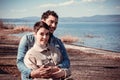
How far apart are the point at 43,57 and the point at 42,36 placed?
0.46 ft

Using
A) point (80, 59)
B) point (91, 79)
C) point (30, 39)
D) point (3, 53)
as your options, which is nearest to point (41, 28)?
point (30, 39)

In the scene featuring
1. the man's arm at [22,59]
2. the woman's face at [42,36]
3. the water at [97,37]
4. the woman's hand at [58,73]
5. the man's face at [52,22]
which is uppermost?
the man's face at [52,22]

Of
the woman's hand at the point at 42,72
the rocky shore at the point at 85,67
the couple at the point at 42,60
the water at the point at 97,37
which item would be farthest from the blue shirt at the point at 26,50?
the water at the point at 97,37

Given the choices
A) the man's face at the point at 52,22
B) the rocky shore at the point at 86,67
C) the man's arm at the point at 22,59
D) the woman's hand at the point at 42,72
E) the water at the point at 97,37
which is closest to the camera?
the woman's hand at the point at 42,72

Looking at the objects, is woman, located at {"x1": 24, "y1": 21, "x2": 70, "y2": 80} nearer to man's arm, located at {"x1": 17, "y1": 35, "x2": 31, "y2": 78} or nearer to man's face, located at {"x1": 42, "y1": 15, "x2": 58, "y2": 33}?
man's arm, located at {"x1": 17, "y1": 35, "x2": 31, "y2": 78}

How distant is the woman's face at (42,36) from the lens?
2201mm

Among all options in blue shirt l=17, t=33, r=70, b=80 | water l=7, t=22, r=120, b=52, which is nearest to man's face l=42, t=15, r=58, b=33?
blue shirt l=17, t=33, r=70, b=80

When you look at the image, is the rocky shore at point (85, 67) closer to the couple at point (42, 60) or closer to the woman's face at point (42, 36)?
the couple at point (42, 60)

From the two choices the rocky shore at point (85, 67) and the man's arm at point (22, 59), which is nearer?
the man's arm at point (22, 59)

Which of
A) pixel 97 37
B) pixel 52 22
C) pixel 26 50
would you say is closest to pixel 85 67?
pixel 52 22

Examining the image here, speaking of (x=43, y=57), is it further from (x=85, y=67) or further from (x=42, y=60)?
(x=85, y=67)

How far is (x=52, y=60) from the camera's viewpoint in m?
2.25

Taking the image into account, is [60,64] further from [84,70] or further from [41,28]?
[84,70]

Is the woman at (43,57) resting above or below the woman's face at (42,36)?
below
